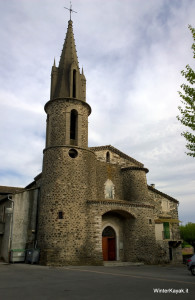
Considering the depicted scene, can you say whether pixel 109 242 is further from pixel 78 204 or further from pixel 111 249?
pixel 78 204

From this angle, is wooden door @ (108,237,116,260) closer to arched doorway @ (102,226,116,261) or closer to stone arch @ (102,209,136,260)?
arched doorway @ (102,226,116,261)

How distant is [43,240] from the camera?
19.1 metres

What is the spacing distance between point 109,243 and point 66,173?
23.8 feet

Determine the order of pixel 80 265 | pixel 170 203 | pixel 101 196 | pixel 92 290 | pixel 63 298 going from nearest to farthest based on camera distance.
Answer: pixel 63 298 → pixel 92 290 → pixel 80 265 → pixel 101 196 → pixel 170 203

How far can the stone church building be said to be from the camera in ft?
62.8

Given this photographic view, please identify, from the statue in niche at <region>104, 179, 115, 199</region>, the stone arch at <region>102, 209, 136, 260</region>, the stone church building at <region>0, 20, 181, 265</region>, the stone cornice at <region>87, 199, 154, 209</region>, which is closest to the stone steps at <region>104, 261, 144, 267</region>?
the stone church building at <region>0, 20, 181, 265</region>

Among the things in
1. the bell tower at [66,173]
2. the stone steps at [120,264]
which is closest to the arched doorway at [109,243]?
the stone steps at [120,264]

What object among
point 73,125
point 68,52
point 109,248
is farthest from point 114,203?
point 68,52

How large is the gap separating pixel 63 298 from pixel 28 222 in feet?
48.3

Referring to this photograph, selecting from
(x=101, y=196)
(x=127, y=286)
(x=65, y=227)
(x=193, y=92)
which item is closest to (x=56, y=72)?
(x=101, y=196)

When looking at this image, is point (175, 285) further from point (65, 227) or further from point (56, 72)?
point (56, 72)

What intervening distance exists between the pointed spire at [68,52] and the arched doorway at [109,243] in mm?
15512

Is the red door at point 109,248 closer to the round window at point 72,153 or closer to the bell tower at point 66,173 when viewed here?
the bell tower at point 66,173

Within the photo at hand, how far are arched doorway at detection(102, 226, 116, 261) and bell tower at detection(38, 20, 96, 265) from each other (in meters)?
3.21
